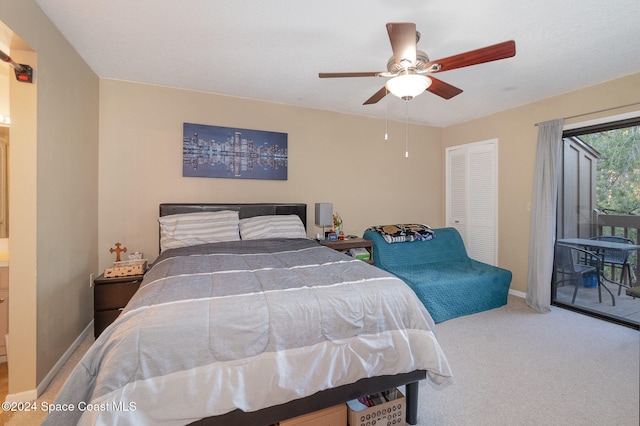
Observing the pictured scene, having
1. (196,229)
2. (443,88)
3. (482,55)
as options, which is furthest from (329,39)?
(196,229)

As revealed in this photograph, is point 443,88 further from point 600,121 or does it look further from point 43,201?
point 43,201

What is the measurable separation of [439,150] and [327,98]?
7.95ft

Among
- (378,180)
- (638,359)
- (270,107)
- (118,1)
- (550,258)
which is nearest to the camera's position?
(638,359)

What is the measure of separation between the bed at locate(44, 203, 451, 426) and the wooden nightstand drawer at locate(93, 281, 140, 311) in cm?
99

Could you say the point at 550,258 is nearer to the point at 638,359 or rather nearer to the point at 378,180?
the point at 378,180

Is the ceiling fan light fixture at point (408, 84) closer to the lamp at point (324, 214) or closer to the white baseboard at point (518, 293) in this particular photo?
the lamp at point (324, 214)

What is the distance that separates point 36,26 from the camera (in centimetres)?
182

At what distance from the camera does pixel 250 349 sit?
124 centimetres

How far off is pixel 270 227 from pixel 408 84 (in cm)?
197

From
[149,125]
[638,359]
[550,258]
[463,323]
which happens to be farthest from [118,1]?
[550,258]

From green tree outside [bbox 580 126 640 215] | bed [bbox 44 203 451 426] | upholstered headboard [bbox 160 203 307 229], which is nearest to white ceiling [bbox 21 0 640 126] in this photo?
upholstered headboard [bbox 160 203 307 229]

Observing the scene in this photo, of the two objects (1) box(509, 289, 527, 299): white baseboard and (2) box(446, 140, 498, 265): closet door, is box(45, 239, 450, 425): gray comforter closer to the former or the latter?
(1) box(509, 289, 527, 299): white baseboard

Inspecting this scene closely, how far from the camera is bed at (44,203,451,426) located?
3.58 ft

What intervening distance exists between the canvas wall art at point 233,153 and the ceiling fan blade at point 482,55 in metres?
2.23
